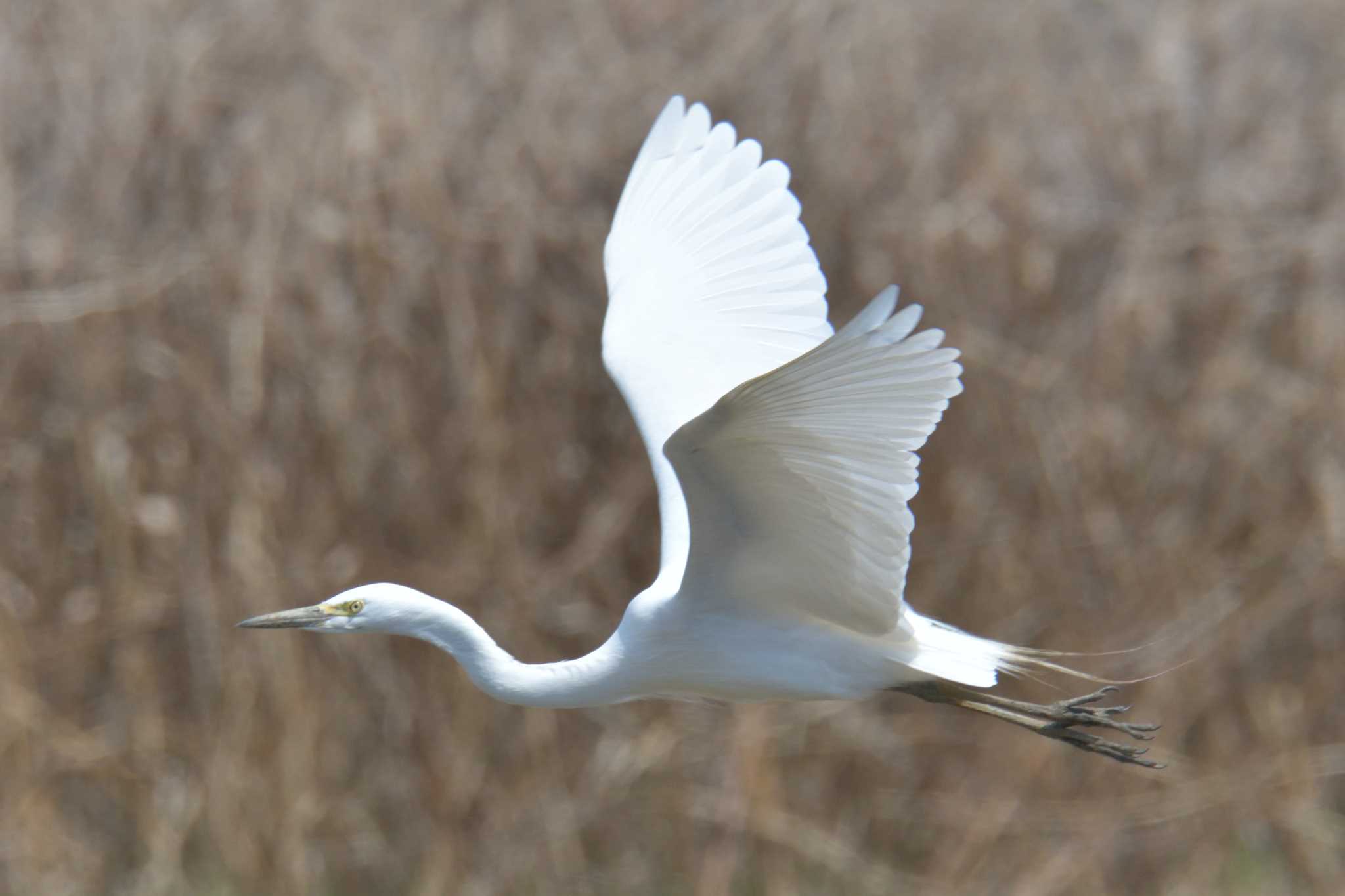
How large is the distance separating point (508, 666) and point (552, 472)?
1.86 metres

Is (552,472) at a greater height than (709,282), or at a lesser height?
lesser

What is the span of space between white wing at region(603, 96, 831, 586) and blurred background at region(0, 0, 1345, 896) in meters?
1.19

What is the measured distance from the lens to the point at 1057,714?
9.19 ft

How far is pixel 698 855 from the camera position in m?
4.47

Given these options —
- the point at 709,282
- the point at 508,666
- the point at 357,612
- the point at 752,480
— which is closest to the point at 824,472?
the point at 752,480

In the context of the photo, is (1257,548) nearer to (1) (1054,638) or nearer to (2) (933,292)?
(1) (1054,638)

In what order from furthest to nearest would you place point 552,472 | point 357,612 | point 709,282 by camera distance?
point 552,472 → point 709,282 → point 357,612

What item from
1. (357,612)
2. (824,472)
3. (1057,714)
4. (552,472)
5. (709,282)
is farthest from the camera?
(552,472)

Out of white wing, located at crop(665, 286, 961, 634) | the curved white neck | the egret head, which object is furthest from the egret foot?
the egret head

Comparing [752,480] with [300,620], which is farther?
[300,620]

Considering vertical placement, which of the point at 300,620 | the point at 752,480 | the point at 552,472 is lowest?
the point at 552,472

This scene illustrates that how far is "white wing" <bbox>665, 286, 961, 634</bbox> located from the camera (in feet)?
7.13

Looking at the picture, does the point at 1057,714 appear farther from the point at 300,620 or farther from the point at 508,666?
the point at 300,620

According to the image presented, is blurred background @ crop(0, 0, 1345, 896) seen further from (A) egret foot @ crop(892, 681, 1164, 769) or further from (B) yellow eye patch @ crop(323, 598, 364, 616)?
(B) yellow eye patch @ crop(323, 598, 364, 616)
